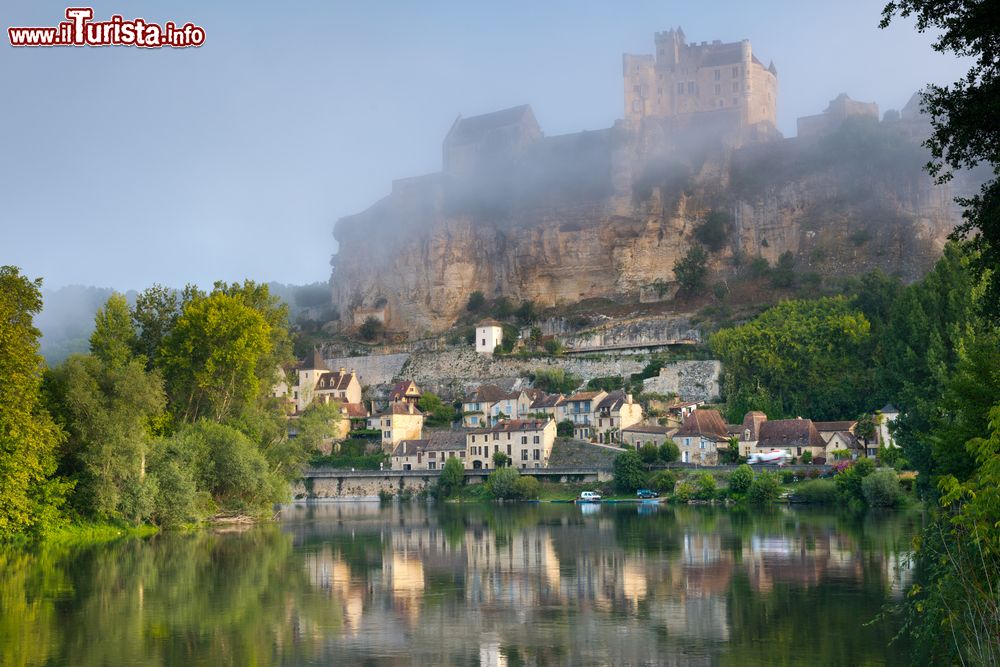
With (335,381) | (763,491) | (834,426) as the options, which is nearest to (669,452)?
(763,491)

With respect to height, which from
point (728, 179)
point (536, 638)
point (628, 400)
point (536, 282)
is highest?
point (728, 179)

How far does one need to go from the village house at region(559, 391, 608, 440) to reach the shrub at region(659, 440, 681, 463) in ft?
33.7

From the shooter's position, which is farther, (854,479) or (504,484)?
(504,484)

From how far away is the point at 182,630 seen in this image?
1969cm

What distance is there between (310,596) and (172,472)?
18.4 meters

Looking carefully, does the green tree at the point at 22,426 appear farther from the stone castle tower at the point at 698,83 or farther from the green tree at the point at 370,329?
the stone castle tower at the point at 698,83

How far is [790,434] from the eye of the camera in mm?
65562

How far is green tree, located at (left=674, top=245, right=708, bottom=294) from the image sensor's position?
318ft

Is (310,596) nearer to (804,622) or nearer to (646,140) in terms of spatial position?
(804,622)

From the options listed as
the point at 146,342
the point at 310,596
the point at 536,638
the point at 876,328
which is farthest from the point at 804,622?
the point at 876,328

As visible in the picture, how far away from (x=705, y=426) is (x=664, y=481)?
6.96 metres

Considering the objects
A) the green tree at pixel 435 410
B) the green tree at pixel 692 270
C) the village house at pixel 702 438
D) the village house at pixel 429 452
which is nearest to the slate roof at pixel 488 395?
the green tree at pixel 435 410

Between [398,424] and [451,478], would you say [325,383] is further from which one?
[451,478]

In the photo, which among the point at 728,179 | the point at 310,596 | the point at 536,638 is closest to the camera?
the point at 536,638
